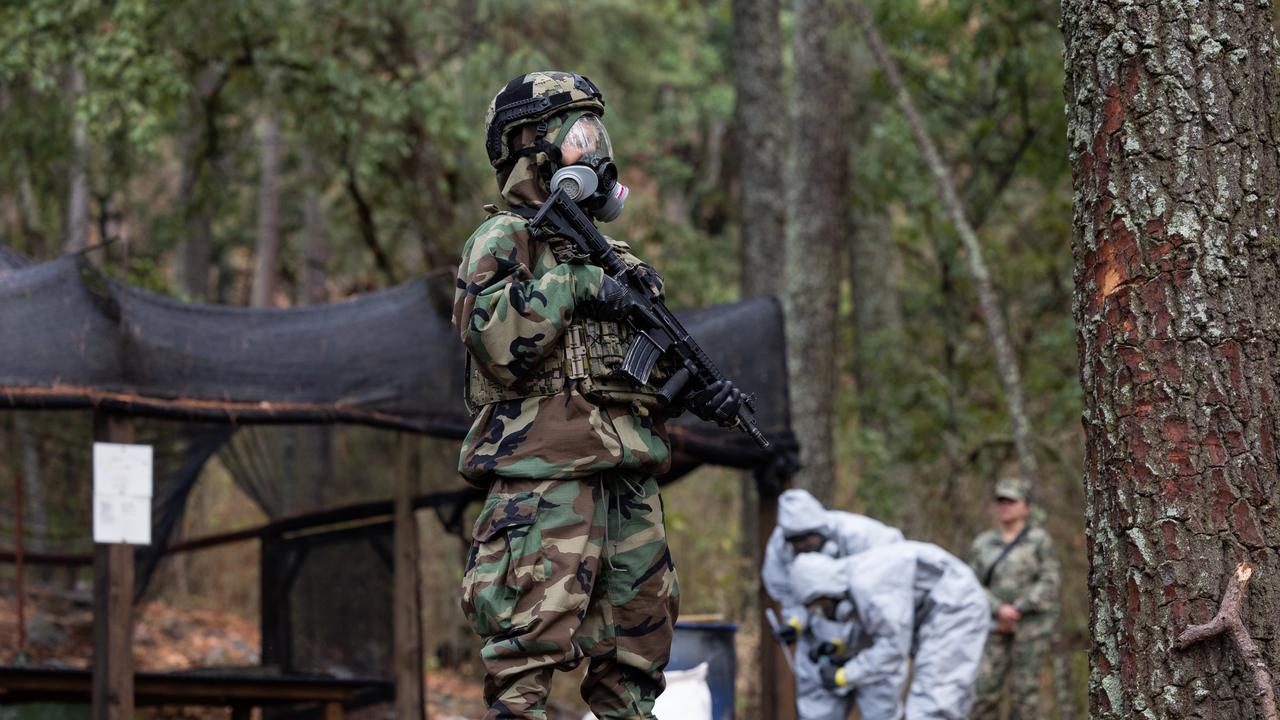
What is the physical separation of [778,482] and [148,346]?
3316mm

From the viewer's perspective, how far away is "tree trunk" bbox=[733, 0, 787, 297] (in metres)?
12.2

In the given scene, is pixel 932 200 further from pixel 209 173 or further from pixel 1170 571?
pixel 1170 571

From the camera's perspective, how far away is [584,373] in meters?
3.80

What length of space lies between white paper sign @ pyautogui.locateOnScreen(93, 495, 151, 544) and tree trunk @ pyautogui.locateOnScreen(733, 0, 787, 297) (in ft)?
21.6

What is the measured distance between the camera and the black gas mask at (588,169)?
3811 millimetres

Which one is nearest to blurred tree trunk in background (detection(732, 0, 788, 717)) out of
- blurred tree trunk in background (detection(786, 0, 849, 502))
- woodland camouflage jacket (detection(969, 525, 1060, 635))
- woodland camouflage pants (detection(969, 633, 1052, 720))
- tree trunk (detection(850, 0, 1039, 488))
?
blurred tree trunk in background (detection(786, 0, 849, 502))

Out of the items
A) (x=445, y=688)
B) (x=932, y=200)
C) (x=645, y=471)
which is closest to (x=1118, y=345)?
(x=645, y=471)

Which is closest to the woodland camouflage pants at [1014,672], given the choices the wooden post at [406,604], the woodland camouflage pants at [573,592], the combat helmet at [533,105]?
the wooden post at [406,604]

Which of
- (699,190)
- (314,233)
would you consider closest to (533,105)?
(314,233)

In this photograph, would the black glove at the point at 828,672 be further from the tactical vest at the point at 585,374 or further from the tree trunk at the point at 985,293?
the tree trunk at the point at 985,293

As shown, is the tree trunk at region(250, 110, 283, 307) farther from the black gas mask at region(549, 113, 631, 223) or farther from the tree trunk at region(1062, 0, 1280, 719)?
the tree trunk at region(1062, 0, 1280, 719)

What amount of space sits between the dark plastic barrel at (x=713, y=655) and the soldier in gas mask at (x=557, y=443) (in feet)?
11.4

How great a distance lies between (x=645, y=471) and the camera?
12.8ft

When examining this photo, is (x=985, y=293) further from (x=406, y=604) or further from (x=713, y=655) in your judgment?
(x=406, y=604)
